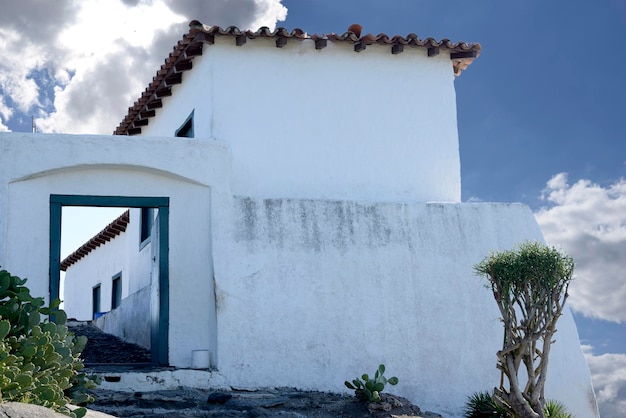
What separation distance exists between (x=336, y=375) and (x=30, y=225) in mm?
5246

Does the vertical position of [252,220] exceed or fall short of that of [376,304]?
it exceeds it

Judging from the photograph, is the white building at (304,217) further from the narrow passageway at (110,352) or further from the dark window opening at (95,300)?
the dark window opening at (95,300)

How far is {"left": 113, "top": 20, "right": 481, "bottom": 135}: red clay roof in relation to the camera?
16.1 metres

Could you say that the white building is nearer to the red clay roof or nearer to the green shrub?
the red clay roof

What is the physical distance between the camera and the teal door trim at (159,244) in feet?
47.4

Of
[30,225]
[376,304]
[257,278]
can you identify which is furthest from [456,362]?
[30,225]

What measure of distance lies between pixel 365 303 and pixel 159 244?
343 centimetres

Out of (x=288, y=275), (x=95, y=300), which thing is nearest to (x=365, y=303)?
(x=288, y=275)

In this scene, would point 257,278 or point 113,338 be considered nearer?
point 257,278

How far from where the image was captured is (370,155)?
1700cm

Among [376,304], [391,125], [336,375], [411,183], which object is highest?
[391,125]

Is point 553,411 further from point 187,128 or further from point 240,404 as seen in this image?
point 187,128

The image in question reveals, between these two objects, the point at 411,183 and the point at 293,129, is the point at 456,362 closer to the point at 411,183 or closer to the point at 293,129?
the point at 411,183

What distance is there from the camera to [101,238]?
961 inches
